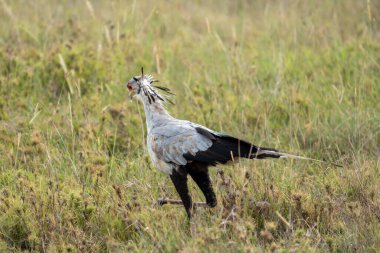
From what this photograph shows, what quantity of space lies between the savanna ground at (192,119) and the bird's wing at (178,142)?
29 cm

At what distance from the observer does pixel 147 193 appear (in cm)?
506

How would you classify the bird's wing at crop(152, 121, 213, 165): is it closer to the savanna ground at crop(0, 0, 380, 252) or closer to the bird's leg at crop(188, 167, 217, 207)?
the bird's leg at crop(188, 167, 217, 207)

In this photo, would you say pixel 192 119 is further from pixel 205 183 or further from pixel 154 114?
pixel 205 183

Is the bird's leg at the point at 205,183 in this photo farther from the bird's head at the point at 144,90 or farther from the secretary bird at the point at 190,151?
the bird's head at the point at 144,90

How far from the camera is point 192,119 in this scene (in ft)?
21.0

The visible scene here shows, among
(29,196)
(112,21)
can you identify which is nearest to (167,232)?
(29,196)

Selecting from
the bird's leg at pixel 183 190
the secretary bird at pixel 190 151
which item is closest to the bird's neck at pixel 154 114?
the secretary bird at pixel 190 151

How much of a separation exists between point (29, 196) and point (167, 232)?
1076mm

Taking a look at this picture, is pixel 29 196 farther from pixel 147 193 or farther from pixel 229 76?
pixel 229 76

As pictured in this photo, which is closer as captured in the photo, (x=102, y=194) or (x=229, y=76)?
(x=102, y=194)

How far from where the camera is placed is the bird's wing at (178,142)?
4.59 metres

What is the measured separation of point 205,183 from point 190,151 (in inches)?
11.8

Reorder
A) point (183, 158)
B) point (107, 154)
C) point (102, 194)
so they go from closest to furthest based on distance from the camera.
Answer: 1. point (183, 158)
2. point (102, 194)
3. point (107, 154)

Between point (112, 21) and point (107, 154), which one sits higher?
point (112, 21)
